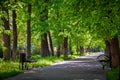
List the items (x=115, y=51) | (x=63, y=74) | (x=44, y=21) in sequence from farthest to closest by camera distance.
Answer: (x=44, y=21) < (x=115, y=51) < (x=63, y=74)

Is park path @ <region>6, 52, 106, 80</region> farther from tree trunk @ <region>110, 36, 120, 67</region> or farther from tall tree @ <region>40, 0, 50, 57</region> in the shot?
tall tree @ <region>40, 0, 50, 57</region>

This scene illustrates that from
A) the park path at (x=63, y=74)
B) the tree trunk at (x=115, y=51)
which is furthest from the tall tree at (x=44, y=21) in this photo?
the tree trunk at (x=115, y=51)

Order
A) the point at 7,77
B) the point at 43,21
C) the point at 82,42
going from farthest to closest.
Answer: the point at 82,42, the point at 43,21, the point at 7,77

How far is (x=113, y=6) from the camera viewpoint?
15117 mm

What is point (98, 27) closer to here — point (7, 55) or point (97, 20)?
point (97, 20)

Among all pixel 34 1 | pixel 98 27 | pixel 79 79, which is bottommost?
pixel 79 79

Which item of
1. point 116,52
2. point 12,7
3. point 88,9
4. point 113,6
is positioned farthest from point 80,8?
point 116,52

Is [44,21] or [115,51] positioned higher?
[44,21]

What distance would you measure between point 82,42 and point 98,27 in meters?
67.7

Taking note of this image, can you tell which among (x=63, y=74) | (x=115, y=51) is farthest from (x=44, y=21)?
(x=63, y=74)

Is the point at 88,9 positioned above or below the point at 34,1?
below

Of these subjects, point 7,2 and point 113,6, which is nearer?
point 113,6

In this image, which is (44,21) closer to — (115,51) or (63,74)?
(115,51)

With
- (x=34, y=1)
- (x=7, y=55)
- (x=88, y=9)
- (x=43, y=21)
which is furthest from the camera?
(x=43, y=21)
